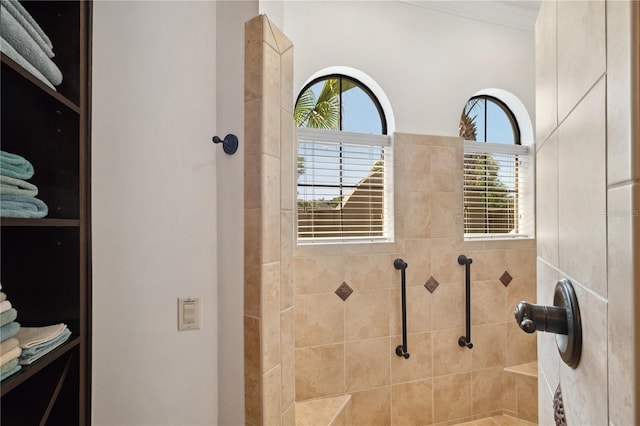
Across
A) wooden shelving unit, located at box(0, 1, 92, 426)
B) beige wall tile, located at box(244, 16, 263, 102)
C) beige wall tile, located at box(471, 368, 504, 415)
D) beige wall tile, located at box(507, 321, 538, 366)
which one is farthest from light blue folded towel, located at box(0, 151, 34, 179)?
beige wall tile, located at box(507, 321, 538, 366)

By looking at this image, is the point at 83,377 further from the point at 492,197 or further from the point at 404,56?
the point at 492,197

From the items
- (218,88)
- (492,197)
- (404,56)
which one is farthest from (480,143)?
(218,88)

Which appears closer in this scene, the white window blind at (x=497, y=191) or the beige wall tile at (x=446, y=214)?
the beige wall tile at (x=446, y=214)

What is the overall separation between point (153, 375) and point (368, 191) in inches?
59.7

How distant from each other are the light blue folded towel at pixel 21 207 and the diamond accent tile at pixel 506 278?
2504 mm

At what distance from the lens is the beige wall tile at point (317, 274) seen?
76.1 inches

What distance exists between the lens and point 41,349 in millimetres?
763

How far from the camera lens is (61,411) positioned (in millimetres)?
872

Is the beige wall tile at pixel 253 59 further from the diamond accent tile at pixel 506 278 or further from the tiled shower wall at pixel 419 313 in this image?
the diamond accent tile at pixel 506 278

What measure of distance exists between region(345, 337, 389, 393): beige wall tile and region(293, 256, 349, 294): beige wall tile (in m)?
0.39

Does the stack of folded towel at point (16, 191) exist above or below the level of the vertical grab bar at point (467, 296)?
above

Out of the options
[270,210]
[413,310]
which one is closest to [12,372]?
[270,210]

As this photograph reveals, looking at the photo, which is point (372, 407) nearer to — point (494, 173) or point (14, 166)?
point (494, 173)

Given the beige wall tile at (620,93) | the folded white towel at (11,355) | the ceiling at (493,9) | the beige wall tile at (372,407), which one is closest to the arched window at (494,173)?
the ceiling at (493,9)
